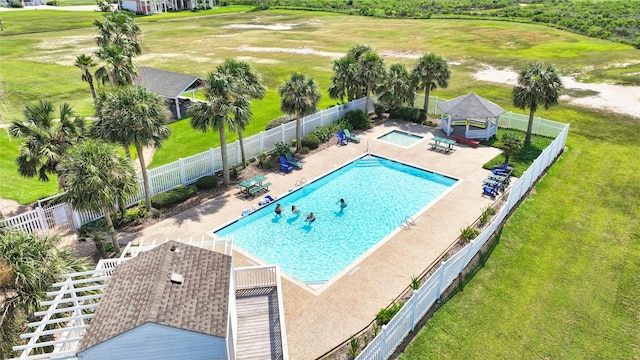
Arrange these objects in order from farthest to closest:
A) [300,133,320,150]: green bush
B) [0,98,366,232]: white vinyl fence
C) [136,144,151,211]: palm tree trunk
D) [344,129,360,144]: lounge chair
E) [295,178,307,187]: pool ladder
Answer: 1. [344,129,360,144]: lounge chair
2. [300,133,320,150]: green bush
3. [295,178,307,187]: pool ladder
4. [136,144,151,211]: palm tree trunk
5. [0,98,366,232]: white vinyl fence

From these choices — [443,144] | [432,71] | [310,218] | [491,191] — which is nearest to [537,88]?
[443,144]

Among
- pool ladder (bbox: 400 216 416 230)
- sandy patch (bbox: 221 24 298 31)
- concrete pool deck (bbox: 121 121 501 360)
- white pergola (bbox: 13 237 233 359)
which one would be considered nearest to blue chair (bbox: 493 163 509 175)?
concrete pool deck (bbox: 121 121 501 360)

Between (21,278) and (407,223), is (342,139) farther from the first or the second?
(21,278)

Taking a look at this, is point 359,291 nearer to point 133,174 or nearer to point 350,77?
point 133,174

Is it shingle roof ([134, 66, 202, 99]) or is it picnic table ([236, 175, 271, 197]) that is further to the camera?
shingle roof ([134, 66, 202, 99])

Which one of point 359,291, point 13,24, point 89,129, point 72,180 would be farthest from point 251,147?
point 13,24

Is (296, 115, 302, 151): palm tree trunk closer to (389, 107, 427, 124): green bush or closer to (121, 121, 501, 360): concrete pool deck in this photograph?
(121, 121, 501, 360): concrete pool deck

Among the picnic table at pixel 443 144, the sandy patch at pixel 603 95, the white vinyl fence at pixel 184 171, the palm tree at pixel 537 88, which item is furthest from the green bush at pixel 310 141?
the sandy patch at pixel 603 95
